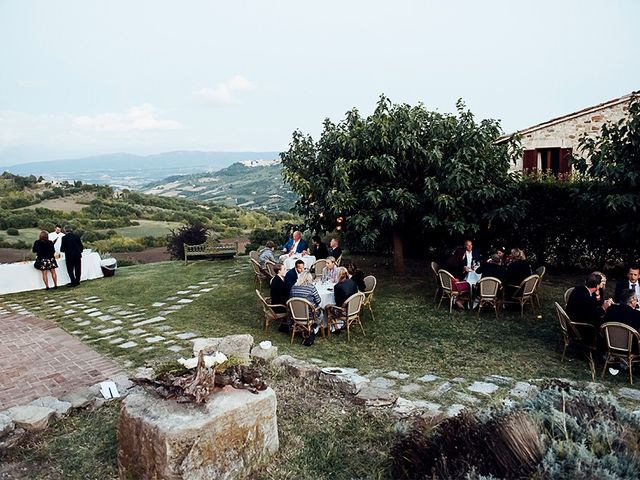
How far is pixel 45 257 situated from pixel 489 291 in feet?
39.2

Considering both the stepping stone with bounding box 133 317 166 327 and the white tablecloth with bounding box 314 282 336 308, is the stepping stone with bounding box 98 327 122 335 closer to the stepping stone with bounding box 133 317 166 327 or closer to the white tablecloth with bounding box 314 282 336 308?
the stepping stone with bounding box 133 317 166 327

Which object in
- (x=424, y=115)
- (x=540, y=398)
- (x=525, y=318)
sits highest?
(x=424, y=115)

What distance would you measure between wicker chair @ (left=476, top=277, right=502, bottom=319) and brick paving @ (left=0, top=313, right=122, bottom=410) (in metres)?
6.49

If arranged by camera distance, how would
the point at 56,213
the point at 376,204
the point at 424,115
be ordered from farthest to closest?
the point at 56,213, the point at 424,115, the point at 376,204

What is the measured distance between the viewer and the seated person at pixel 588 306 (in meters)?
6.69

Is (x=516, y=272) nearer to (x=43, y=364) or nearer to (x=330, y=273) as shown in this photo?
(x=330, y=273)

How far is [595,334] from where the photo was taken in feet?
21.8

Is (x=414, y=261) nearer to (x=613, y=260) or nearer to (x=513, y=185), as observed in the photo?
(x=513, y=185)

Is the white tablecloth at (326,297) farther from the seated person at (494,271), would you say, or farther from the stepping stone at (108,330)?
the stepping stone at (108,330)

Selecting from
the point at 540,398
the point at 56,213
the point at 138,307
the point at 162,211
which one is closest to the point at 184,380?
the point at 540,398

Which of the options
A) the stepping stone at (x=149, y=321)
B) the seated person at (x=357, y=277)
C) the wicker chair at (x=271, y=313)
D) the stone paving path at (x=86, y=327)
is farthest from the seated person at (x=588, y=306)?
the stepping stone at (x=149, y=321)

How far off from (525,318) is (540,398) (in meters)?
5.81

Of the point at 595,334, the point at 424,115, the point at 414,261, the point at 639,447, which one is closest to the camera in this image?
the point at 639,447

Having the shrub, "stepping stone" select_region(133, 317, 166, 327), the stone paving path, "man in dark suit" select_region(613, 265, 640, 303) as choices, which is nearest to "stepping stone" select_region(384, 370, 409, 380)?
the stone paving path
